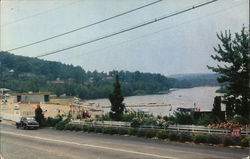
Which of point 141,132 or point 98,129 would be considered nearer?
point 141,132

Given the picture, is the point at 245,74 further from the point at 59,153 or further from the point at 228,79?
the point at 59,153

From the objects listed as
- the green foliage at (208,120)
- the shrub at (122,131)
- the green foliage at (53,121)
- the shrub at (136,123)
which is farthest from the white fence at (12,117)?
the green foliage at (208,120)

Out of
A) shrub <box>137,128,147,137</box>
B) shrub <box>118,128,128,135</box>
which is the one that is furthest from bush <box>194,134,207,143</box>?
shrub <box>118,128,128,135</box>

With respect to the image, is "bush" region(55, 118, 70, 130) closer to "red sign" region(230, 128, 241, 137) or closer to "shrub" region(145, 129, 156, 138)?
"shrub" region(145, 129, 156, 138)

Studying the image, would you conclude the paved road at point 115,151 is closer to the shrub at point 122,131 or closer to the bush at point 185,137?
the bush at point 185,137

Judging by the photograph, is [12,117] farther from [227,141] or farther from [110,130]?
[227,141]

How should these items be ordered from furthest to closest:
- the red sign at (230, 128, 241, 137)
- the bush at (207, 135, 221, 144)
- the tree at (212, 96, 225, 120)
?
the tree at (212, 96, 225, 120), the bush at (207, 135, 221, 144), the red sign at (230, 128, 241, 137)

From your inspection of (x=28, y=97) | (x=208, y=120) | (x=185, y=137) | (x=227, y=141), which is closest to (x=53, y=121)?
(x=208, y=120)

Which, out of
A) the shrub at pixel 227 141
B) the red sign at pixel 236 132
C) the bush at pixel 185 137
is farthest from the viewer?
the bush at pixel 185 137

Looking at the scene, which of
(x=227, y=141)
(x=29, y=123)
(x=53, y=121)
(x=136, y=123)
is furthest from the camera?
(x=53, y=121)

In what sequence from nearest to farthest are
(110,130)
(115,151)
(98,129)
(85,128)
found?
(115,151) → (110,130) → (98,129) → (85,128)

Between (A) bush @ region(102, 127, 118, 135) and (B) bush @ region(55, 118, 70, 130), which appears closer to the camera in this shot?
(A) bush @ region(102, 127, 118, 135)
